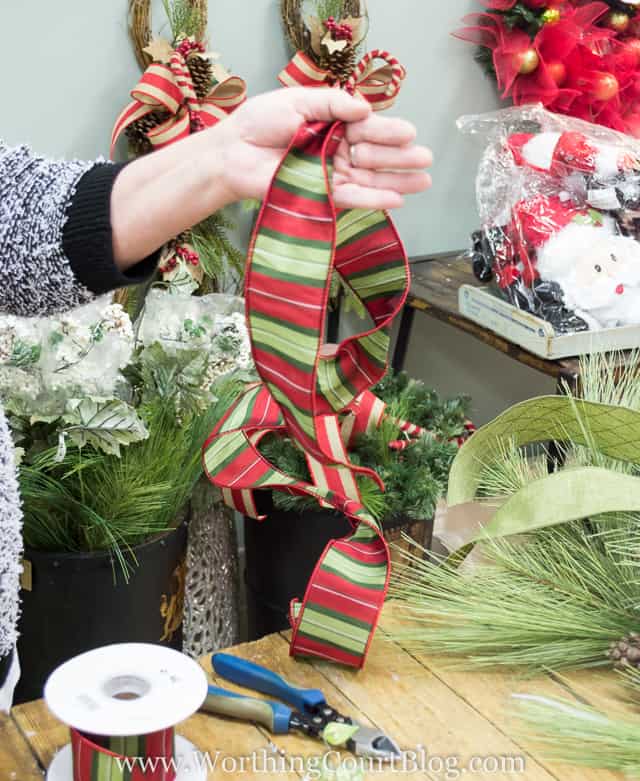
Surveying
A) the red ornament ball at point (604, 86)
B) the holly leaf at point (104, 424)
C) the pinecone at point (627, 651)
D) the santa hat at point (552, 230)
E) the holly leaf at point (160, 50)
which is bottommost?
the pinecone at point (627, 651)

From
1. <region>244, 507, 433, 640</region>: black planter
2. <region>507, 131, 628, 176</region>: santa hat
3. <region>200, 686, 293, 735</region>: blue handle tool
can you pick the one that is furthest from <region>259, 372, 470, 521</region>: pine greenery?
<region>507, 131, 628, 176</region>: santa hat

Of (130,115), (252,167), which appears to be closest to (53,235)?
(252,167)

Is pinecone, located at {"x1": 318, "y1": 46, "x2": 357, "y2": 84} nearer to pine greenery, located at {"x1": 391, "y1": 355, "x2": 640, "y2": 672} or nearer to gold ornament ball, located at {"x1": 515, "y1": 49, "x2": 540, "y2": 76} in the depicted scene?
gold ornament ball, located at {"x1": 515, "y1": 49, "x2": 540, "y2": 76}

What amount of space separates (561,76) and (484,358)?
60cm

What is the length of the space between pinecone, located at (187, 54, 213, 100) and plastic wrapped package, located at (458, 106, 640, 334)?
46cm

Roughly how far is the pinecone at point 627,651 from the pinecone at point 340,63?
1.02 meters

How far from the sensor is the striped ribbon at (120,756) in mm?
694

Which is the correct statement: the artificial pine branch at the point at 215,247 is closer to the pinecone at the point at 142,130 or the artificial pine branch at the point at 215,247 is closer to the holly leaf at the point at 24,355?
the pinecone at the point at 142,130

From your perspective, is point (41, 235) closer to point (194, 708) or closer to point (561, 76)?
point (194, 708)

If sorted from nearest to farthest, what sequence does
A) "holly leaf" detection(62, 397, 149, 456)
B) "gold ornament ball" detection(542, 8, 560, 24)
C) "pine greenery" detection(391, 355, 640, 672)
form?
"pine greenery" detection(391, 355, 640, 672)
"holly leaf" detection(62, 397, 149, 456)
"gold ornament ball" detection(542, 8, 560, 24)

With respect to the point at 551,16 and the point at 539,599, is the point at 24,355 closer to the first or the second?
the point at 539,599

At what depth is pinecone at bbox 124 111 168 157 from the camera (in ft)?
4.77

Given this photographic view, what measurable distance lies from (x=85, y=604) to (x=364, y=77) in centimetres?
95

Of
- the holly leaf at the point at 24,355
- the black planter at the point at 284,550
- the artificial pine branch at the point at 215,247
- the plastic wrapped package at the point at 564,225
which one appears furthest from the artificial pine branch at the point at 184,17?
the black planter at the point at 284,550
